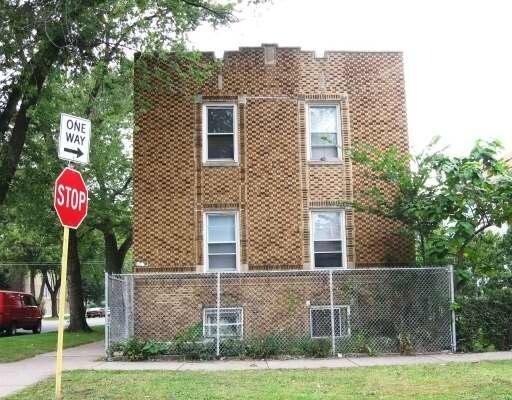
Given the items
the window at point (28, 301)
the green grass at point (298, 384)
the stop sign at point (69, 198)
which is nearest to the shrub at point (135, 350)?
the green grass at point (298, 384)

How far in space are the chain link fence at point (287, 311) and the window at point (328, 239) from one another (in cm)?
62

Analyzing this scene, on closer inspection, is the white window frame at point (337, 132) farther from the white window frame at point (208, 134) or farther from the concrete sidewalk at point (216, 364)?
the concrete sidewalk at point (216, 364)

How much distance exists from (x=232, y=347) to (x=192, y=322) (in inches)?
100

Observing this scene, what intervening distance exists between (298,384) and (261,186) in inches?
290

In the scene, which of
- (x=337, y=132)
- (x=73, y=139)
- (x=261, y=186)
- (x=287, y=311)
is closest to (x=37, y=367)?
(x=287, y=311)

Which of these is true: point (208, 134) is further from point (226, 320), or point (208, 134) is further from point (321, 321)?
point (321, 321)

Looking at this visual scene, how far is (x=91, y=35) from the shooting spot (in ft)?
45.4

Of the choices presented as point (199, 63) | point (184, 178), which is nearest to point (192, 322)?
point (184, 178)

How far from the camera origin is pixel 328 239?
52.4 feet

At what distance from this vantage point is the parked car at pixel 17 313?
82.3 feet

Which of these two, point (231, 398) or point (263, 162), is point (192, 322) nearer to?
point (263, 162)

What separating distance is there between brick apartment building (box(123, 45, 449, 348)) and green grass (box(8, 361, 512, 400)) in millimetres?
4453

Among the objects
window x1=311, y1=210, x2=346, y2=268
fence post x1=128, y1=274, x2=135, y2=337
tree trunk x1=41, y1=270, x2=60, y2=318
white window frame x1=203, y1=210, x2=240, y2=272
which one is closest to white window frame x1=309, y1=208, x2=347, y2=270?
window x1=311, y1=210, x2=346, y2=268

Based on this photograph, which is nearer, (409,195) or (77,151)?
(77,151)
